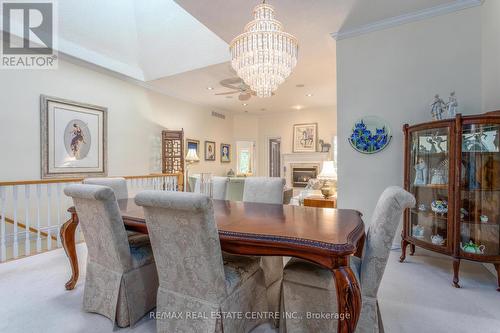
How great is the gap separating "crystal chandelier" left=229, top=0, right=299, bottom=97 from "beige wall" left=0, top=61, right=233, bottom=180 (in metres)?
3.25

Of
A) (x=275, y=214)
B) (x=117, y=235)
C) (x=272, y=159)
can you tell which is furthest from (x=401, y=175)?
(x=272, y=159)

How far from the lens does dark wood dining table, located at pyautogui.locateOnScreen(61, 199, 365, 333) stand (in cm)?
128

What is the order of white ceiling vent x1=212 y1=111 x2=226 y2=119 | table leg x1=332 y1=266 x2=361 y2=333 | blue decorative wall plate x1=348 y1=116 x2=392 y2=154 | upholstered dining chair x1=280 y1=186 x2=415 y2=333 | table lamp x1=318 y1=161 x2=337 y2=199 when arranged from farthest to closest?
white ceiling vent x1=212 y1=111 x2=226 y2=119 < table lamp x1=318 y1=161 x2=337 y2=199 < blue decorative wall plate x1=348 y1=116 x2=392 y2=154 < upholstered dining chair x1=280 y1=186 x2=415 y2=333 < table leg x1=332 y1=266 x2=361 y2=333

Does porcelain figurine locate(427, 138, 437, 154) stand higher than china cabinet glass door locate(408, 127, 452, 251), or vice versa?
porcelain figurine locate(427, 138, 437, 154)

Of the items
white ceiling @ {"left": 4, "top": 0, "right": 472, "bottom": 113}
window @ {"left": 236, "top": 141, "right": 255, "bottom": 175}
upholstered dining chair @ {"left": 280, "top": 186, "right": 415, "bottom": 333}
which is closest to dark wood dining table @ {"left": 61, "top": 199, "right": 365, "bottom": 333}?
upholstered dining chair @ {"left": 280, "top": 186, "right": 415, "bottom": 333}

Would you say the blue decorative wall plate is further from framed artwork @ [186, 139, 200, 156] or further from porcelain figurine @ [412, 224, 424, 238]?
framed artwork @ [186, 139, 200, 156]

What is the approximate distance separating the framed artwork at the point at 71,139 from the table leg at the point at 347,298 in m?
4.49

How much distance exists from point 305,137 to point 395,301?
6218 mm

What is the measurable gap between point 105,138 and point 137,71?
4.74 ft

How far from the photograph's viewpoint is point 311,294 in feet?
5.14

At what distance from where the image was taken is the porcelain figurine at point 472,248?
235cm

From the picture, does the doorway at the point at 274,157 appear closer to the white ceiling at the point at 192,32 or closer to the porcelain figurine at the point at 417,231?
the white ceiling at the point at 192,32

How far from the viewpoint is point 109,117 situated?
4910mm

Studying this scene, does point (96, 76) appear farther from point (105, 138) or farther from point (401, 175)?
point (401, 175)
